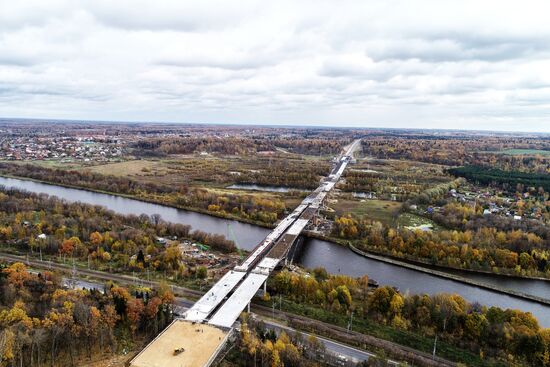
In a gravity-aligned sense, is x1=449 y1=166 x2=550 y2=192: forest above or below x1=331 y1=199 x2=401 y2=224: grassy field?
above

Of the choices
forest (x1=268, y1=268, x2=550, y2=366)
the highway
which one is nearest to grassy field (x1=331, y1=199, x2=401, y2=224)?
forest (x1=268, y1=268, x2=550, y2=366)

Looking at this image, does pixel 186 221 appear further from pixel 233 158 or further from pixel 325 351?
pixel 233 158

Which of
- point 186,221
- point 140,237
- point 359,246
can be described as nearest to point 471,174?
point 359,246

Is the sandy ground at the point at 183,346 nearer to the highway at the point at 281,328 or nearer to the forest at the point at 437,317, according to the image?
the highway at the point at 281,328

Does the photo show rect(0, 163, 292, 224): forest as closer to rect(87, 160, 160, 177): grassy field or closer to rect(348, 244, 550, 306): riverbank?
rect(87, 160, 160, 177): grassy field

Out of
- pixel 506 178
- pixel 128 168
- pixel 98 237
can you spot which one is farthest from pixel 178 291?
pixel 506 178

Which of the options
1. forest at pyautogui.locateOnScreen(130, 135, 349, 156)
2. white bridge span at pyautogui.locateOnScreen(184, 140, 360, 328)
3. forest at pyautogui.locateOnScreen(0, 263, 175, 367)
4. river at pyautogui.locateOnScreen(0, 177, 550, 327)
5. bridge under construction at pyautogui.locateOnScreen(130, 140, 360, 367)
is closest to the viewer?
bridge under construction at pyautogui.locateOnScreen(130, 140, 360, 367)
